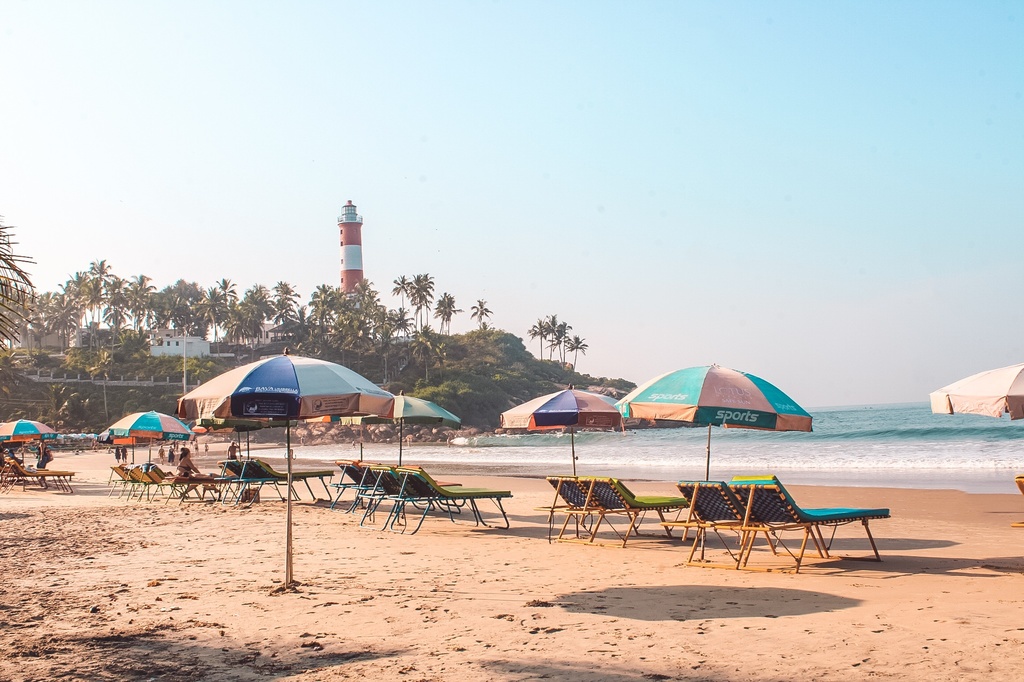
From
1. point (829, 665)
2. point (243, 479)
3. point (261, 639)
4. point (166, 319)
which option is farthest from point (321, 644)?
point (166, 319)

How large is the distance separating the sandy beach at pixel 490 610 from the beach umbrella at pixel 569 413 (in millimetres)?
1533

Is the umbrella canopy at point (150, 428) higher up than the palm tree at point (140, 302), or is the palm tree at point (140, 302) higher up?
the palm tree at point (140, 302)

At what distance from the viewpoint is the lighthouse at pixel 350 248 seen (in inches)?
3413

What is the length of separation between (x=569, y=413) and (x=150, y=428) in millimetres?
10992

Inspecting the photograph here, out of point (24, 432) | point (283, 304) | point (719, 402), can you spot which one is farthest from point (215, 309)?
point (719, 402)

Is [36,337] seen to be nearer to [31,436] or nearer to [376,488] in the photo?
[31,436]

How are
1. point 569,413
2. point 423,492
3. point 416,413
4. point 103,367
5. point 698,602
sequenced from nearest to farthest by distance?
point 698,602 → point 569,413 → point 423,492 → point 416,413 → point 103,367

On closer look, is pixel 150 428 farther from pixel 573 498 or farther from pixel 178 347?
pixel 178 347

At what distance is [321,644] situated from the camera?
5.57 m

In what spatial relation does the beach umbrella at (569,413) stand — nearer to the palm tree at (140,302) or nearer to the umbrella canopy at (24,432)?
the umbrella canopy at (24,432)

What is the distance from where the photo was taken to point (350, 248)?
8969cm

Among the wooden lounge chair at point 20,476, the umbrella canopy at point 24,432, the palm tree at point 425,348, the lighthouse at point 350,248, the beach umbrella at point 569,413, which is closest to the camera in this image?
the beach umbrella at point 569,413

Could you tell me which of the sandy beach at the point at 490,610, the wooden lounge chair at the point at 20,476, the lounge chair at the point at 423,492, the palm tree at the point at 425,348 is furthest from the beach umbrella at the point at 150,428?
the palm tree at the point at 425,348

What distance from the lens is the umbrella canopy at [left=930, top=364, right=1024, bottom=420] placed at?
9164mm
